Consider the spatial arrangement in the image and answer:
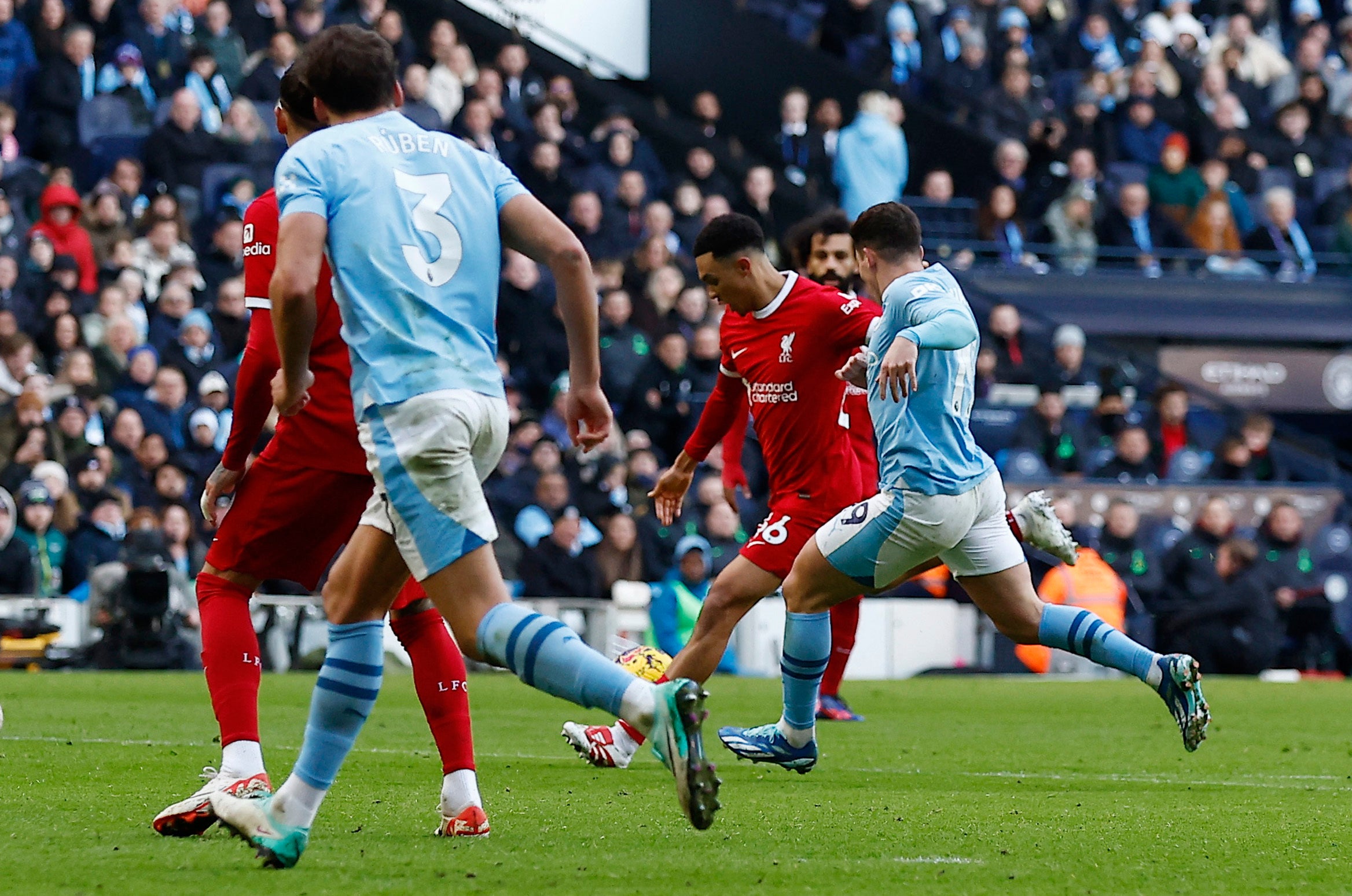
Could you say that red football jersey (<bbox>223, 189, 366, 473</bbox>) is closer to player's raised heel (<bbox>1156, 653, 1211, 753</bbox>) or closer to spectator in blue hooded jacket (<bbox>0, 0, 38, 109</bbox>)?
player's raised heel (<bbox>1156, 653, 1211, 753</bbox>)

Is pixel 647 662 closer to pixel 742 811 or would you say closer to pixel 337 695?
pixel 742 811

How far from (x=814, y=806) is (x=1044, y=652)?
12.0 meters

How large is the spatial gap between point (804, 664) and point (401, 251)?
3.64 meters

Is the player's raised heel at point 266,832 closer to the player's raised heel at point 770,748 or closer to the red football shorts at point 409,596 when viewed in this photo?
the red football shorts at point 409,596

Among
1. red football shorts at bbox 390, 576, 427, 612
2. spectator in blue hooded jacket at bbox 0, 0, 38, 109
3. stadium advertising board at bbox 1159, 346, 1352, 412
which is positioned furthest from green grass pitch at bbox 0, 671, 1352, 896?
stadium advertising board at bbox 1159, 346, 1352, 412

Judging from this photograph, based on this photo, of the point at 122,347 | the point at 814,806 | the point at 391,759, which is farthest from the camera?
the point at 122,347

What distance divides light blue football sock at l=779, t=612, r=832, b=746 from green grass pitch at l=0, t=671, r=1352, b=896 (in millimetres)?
253

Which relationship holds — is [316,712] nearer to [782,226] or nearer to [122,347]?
[122,347]

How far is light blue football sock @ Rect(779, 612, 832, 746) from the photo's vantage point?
800cm

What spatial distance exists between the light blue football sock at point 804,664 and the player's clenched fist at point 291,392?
11.5 feet

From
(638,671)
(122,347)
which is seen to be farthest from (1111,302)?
(638,671)

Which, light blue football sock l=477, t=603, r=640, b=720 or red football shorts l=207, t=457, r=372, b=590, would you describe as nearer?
light blue football sock l=477, t=603, r=640, b=720

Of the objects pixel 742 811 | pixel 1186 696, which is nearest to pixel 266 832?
pixel 742 811

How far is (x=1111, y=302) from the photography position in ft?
77.4
